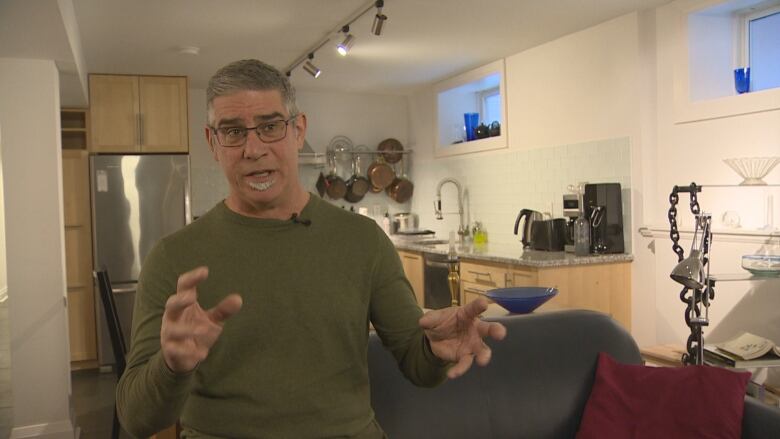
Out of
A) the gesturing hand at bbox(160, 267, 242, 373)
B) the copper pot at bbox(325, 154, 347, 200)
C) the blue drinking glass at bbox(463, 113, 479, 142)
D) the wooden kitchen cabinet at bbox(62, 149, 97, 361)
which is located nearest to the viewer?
the gesturing hand at bbox(160, 267, 242, 373)

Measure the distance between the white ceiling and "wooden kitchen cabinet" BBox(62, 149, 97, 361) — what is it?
85cm

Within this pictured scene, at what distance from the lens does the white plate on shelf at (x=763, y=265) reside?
304 centimetres

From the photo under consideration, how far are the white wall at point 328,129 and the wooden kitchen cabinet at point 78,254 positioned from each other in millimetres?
1133

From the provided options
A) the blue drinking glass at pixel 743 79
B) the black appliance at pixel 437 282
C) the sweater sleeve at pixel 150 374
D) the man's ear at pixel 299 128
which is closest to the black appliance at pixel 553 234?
the black appliance at pixel 437 282

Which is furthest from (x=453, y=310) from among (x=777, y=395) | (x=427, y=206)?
(x=427, y=206)

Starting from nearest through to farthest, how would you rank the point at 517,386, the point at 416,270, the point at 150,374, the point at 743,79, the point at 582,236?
the point at 150,374
the point at 517,386
the point at 743,79
the point at 582,236
the point at 416,270

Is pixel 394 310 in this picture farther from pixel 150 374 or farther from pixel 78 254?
pixel 78 254

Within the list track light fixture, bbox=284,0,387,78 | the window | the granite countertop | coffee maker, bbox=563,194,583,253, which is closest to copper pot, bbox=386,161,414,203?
the granite countertop

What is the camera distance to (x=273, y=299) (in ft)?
4.84

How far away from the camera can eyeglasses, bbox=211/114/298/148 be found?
→ 1.48m

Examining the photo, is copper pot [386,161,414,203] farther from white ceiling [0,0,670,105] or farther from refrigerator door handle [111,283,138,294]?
refrigerator door handle [111,283,138,294]

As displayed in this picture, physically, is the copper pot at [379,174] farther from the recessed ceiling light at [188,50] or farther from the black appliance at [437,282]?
the recessed ceiling light at [188,50]

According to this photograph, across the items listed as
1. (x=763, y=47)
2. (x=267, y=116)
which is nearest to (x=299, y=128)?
(x=267, y=116)

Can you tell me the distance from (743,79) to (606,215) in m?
1.12
